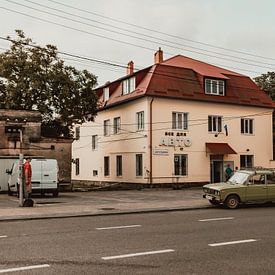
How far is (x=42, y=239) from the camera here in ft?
35.1

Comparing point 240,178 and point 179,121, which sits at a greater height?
point 179,121

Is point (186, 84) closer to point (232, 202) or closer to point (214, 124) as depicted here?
point (214, 124)

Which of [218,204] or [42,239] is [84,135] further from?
[42,239]

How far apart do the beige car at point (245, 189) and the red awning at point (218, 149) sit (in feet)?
50.0

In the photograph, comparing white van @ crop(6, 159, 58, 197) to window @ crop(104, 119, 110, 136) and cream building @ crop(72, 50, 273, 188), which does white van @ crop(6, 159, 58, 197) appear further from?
window @ crop(104, 119, 110, 136)

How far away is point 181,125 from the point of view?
115 ft

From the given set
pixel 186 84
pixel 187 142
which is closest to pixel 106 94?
pixel 186 84

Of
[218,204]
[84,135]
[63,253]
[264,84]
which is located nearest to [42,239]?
[63,253]

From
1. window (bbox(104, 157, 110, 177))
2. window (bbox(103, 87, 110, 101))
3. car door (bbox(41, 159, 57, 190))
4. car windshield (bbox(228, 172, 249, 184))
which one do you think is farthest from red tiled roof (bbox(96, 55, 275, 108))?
car windshield (bbox(228, 172, 249, 184))

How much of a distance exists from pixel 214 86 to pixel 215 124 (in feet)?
9.87

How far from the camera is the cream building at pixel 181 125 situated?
34.0 metres

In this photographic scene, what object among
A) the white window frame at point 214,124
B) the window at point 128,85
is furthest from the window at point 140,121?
the white window frame at point 214,124

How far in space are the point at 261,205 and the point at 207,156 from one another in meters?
15.5

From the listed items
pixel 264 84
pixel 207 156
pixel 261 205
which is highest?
pixel 264 84
